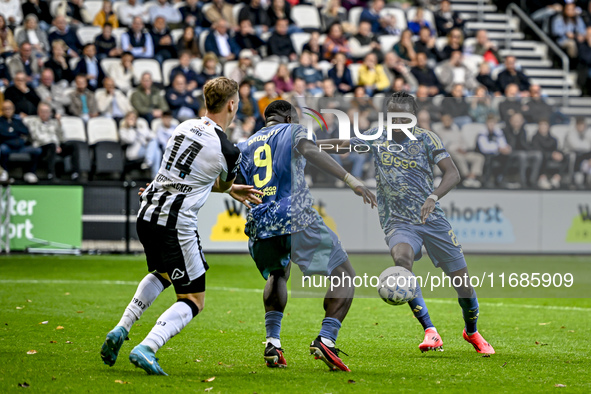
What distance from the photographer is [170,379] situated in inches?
223

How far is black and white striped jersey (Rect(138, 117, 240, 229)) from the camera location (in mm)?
5875

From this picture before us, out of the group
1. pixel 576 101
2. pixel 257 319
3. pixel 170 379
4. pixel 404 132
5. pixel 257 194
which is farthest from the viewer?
pixel 576 101

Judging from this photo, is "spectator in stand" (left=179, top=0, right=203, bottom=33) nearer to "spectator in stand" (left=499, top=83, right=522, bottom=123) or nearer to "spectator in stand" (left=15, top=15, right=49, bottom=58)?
"spectator in stand" (left=15, top=15, right=49, bottom=58)

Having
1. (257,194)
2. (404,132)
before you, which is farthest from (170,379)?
(404,132)

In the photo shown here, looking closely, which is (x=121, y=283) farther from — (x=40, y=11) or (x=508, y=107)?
(x=40, y=11)

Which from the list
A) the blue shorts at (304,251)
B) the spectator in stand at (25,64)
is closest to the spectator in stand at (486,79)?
the spectator in stand at (25,64)

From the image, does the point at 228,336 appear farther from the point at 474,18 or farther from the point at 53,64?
the point at 474,18

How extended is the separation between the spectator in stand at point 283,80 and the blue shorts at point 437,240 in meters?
11.2

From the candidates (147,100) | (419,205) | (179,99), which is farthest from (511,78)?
(419,205)

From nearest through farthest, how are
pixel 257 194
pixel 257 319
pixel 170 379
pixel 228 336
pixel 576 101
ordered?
pixel 170 379 → pixel 257 194 → pixel 228 336 → pixel 257 319 → pixel 576 101

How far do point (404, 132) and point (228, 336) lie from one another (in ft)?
8.45

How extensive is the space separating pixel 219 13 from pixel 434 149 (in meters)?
13.9

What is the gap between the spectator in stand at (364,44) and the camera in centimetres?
2039

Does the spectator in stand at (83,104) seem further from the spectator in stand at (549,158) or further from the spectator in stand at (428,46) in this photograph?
the spectator in stand at (549,158)
